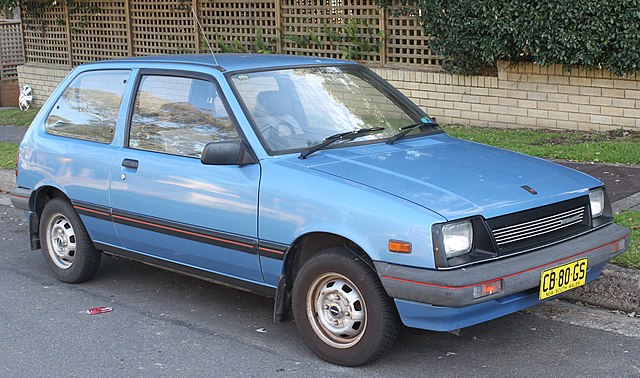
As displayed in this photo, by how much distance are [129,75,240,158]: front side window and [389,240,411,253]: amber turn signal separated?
4.37 ft

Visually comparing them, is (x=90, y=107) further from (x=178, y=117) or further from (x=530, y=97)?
(x=530, y=97)

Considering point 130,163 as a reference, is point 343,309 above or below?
below

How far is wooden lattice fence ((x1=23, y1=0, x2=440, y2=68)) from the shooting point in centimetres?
1319

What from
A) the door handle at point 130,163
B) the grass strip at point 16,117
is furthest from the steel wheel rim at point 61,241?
the grass strip at point 16,117

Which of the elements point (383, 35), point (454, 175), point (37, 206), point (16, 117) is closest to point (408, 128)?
point (454, 175)

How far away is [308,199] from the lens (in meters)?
4.92

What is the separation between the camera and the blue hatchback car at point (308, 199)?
4602 mm

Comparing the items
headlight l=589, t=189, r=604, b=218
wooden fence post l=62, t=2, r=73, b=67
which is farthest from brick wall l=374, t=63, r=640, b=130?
wooden fence post l=62, t=2, r=73, b=67

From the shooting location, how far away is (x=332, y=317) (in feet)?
16.1

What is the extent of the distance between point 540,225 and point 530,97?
7.11 m

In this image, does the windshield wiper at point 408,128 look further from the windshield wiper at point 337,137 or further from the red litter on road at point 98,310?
the red litter on road at point 98,310

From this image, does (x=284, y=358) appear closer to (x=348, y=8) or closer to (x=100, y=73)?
(x=100, y=73)

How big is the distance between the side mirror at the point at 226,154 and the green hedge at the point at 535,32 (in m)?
6.47

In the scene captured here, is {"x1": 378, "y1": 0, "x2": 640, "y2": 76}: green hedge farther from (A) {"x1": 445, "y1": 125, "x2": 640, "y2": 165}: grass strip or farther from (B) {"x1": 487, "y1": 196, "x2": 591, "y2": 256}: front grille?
(B) {"x1": 487, "y1": 196, "x2": 591, "y2": 256}: front grille
